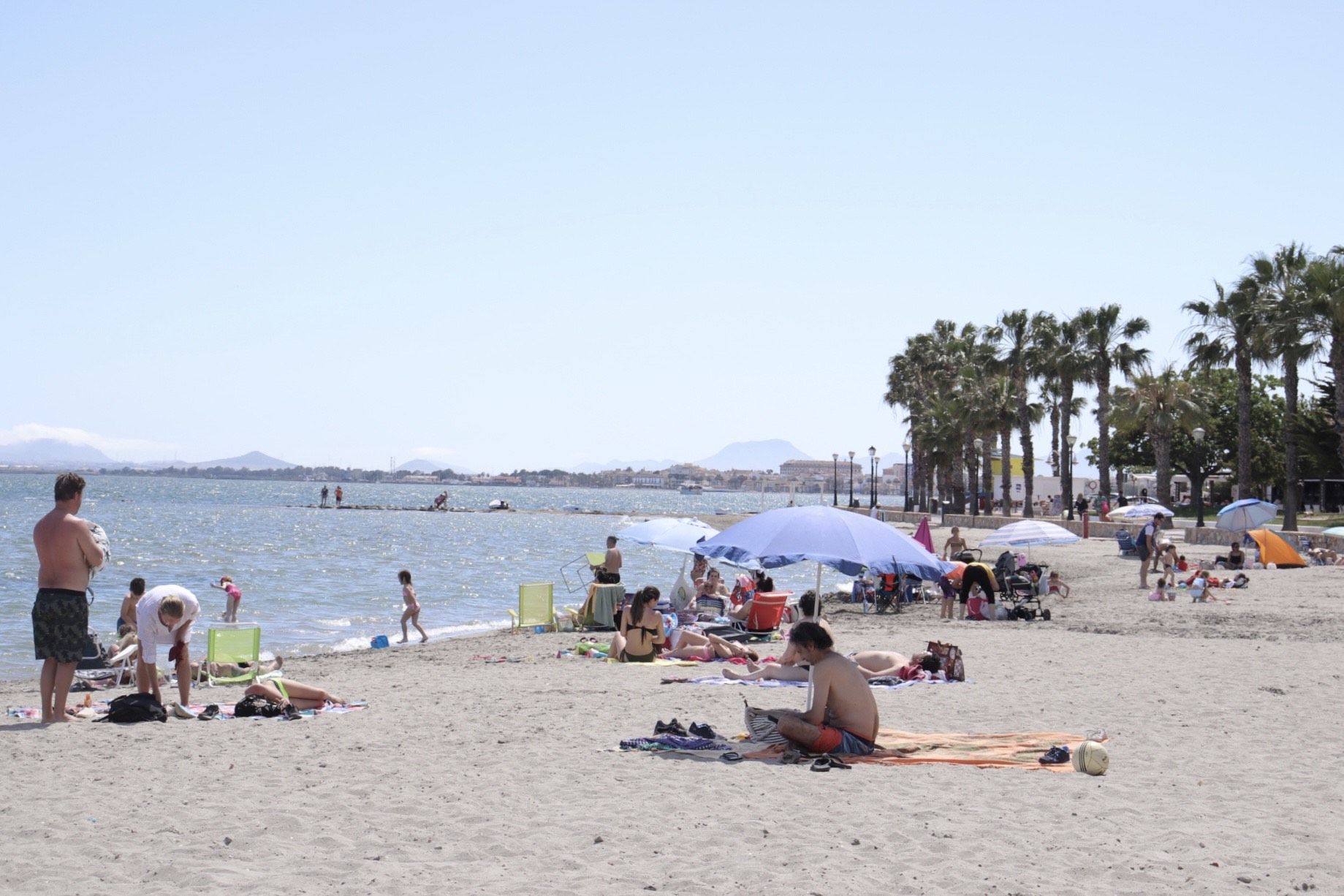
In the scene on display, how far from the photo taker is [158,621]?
9.28 meters

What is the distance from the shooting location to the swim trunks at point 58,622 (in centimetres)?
838

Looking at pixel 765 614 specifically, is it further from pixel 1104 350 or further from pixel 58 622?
pixel 1104 350

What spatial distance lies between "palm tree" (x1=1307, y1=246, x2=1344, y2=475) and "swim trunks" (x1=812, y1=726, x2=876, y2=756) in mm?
26410

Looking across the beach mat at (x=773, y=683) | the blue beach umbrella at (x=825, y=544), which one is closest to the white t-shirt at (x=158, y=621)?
the beach mat at (x=773, y=683)

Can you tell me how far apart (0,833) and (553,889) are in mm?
2733

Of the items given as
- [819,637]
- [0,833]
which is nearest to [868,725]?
[819,637]

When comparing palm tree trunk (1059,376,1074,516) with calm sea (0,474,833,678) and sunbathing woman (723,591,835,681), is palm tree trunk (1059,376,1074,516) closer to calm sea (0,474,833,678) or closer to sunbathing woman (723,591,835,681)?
calm sea (0,474,833,678)

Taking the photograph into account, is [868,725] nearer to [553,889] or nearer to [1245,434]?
[553,889]

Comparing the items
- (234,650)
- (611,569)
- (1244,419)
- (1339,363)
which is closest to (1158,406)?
(1244,419)

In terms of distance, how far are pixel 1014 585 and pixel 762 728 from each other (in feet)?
45.9

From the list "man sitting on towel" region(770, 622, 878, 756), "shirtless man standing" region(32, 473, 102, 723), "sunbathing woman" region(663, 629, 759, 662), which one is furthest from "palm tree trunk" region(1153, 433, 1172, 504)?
"shirtless man standing" region(32, 473, 102, 723)

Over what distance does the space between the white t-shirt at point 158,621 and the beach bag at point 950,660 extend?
6.40 meters

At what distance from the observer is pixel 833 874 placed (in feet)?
17.4

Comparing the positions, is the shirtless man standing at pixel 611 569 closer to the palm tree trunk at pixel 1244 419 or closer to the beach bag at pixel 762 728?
the beach bag at pixel 762 728
